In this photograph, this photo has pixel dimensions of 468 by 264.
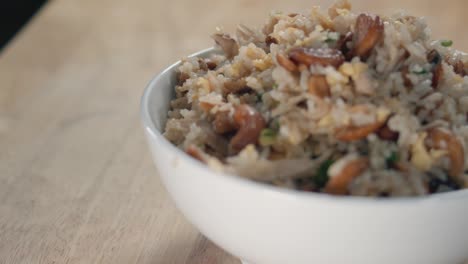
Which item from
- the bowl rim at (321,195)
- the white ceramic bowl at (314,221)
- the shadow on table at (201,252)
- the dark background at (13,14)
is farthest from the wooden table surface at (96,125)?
the dark background at (13,14)

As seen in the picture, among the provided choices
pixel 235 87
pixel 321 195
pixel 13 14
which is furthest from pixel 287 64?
pixel 13 14

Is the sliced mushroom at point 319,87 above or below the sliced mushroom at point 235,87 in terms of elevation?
above

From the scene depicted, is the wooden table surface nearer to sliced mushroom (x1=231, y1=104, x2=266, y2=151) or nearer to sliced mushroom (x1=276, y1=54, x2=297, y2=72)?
sliced mushroom (x1=231, y1=104, x2=266, y2=151)

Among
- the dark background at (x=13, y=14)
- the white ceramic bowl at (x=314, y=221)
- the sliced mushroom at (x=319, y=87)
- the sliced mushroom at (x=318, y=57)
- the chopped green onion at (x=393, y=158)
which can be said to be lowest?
the dark background at (x=13, y=14)

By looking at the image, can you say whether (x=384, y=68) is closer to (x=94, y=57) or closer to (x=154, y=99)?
(x=154, y=99)

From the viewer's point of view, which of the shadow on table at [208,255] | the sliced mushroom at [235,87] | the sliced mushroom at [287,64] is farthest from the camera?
the shadow on table at [208,255]

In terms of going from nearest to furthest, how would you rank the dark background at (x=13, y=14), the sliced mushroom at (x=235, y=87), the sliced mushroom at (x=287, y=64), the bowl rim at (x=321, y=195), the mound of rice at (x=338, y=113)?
the bowl rim at (x=321, y=195) → the mound of rice at (x=338, y=113) → the sliced mushroom at (x=287, y=64) → the sliced mushroom at (x=235, y=87) → the dark background at (x=13, y=14)

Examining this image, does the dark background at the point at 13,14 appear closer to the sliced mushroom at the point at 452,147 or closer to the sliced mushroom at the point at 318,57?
the sliced mushroom at the point at 318,57

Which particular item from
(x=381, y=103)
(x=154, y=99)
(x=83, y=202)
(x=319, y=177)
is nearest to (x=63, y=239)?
(x=83, y=202)
